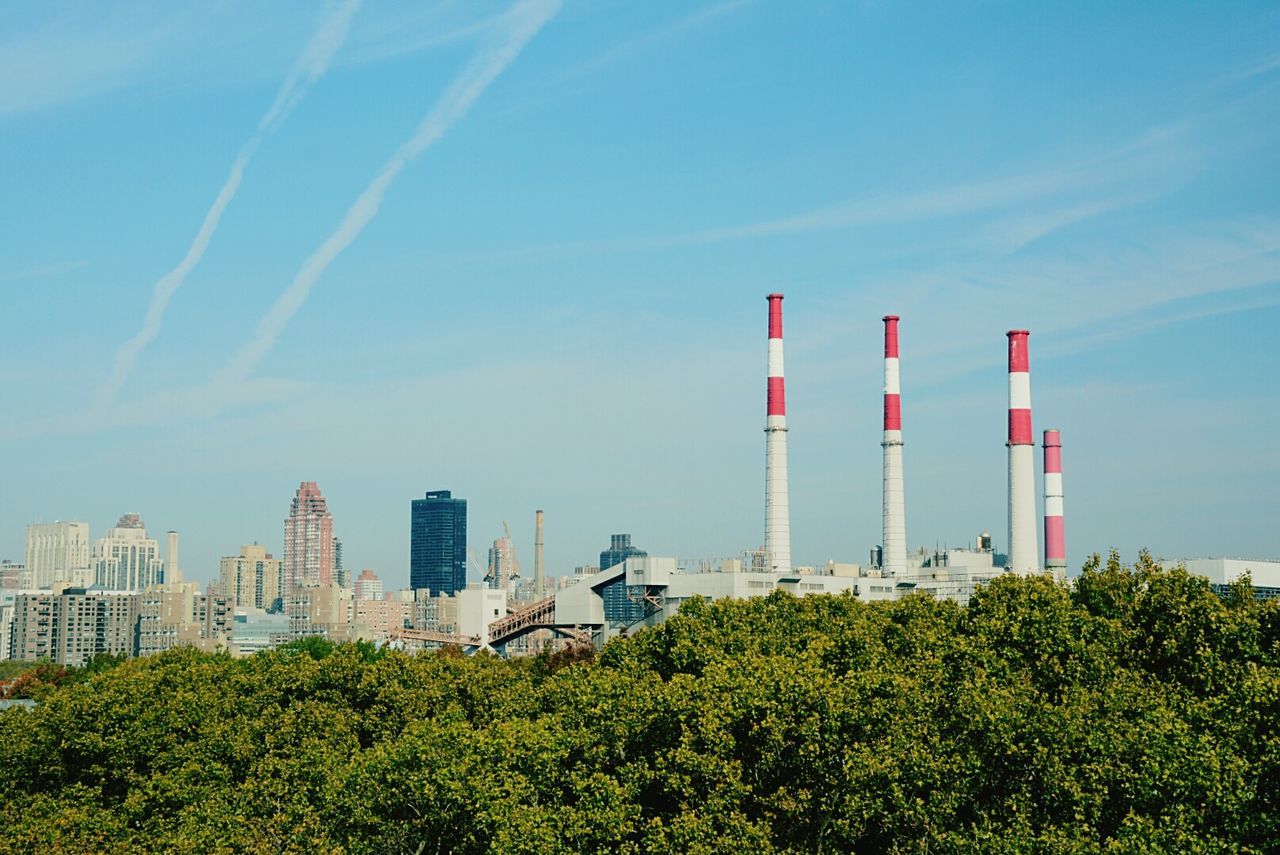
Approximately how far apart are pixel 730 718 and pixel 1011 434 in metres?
63.4

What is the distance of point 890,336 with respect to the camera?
91312mm

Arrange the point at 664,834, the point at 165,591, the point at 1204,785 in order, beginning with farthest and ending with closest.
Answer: the point at 165,591
the point at 664,834
the point at 1204,785

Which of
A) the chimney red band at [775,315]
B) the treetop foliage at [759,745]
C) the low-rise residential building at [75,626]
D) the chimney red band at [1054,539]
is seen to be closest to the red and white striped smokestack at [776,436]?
the chimney red band at [775,315]

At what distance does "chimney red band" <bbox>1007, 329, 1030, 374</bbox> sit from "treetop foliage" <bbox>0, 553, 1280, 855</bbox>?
49557 mm

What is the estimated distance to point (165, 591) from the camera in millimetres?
196500

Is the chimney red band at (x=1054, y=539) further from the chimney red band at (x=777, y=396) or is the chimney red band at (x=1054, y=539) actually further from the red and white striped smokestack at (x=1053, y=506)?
the chimney red band at (x=777, y=396)

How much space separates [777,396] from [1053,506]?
22.1 m

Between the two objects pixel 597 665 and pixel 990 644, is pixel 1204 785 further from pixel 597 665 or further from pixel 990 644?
pixel 597 665

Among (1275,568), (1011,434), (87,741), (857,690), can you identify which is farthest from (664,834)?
(1275,568)

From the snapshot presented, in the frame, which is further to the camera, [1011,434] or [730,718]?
[1011,434]

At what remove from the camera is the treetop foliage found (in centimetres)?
2556

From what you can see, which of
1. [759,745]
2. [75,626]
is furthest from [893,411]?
[75,626]

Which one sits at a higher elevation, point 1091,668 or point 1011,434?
point 1011,434

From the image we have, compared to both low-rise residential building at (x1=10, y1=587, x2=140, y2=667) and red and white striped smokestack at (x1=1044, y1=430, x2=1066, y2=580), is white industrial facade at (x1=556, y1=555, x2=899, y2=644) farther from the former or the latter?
low-rise residential building at (x1=10, y1=587, x2=140, y2=667)
